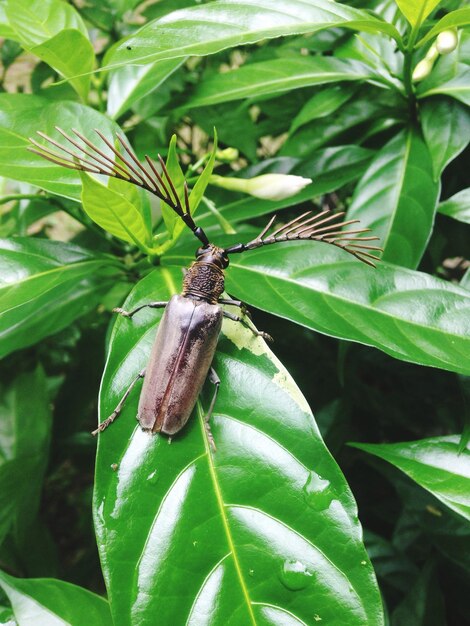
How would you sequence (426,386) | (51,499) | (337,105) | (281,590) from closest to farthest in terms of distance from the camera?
(281,590), (337,105), (426,386), (51,499)

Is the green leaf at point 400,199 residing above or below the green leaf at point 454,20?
below

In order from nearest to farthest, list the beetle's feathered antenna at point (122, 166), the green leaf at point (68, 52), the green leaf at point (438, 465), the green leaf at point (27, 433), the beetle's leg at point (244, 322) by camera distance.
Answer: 1. the beetle's feathered antenna at point (122, 166)
2. the green leaf at point (438, 465)
3. the beetle's leg at point (244, 322)
4. the green leaf at point (68, 52)
5. the green leaf at point (27, 433)

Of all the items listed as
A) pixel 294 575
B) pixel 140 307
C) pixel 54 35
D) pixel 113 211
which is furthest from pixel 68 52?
pixel 294 575

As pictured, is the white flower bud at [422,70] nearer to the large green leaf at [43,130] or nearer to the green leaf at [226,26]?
the green leaf at [226,26]

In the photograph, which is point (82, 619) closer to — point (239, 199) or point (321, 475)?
point (321, 475)

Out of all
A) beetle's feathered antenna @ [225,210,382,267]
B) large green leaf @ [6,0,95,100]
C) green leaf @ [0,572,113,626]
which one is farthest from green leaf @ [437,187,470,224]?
green leaf @ [0,572,113,626]

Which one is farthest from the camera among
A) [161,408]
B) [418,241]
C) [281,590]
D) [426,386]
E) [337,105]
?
[426,386]

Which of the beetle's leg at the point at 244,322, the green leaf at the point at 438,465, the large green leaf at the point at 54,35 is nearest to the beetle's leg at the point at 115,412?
the beetle's leg at the point at 244,322

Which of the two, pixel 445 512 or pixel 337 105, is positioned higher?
pixel 337 105

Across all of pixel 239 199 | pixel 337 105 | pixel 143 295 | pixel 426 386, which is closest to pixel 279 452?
pixel 143 295
